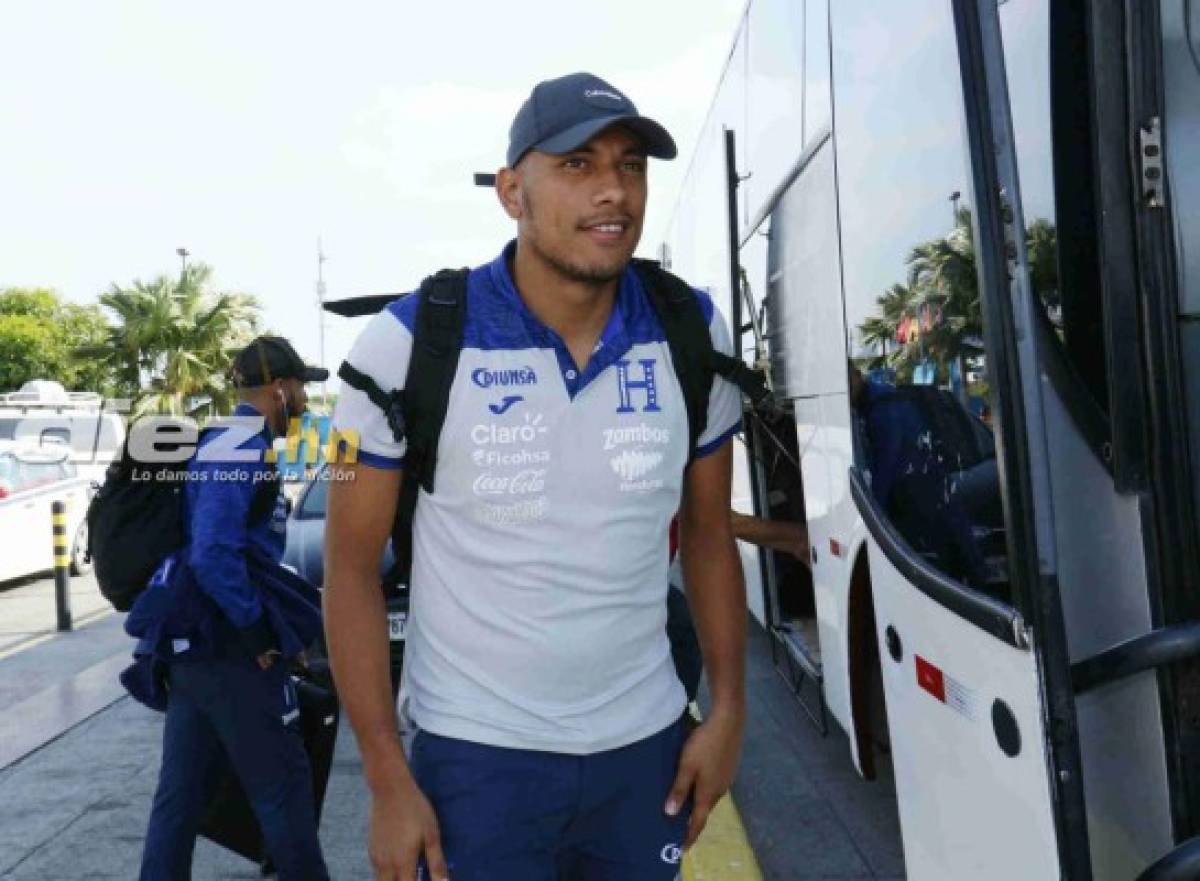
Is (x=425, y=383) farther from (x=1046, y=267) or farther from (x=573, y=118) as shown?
(x=1046, y=267)

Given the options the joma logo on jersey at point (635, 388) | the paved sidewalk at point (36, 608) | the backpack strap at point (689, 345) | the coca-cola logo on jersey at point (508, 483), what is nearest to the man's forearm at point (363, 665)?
the coca-cola logo on jersey at point (508, 483)

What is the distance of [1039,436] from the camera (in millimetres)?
1719

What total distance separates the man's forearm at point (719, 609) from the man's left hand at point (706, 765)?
0.15 ft

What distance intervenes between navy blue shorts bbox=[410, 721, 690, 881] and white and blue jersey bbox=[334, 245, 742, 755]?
33mm

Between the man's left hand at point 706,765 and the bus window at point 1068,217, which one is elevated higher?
the bus window at point 1068,217

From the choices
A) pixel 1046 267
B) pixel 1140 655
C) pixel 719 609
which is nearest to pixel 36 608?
pixel 719 609

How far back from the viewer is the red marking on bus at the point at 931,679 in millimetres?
2193

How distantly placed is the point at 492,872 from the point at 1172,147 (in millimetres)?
1686

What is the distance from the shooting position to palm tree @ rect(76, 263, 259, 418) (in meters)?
26.9

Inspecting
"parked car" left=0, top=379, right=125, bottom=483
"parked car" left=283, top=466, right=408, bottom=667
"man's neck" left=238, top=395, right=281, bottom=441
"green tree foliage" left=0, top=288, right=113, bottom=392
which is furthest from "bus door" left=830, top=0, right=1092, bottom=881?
"green tree foliage" left=0, top=288, right=113, bottom=392

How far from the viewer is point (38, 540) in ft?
38.6

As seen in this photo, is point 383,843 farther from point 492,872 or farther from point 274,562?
point 274,562

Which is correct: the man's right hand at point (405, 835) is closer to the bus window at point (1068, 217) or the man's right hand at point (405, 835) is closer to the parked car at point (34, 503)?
the bus window at point (1068, 217)

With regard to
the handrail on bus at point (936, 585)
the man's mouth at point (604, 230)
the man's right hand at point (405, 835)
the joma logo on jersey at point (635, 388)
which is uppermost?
the man's mouth at point (604, 230)
